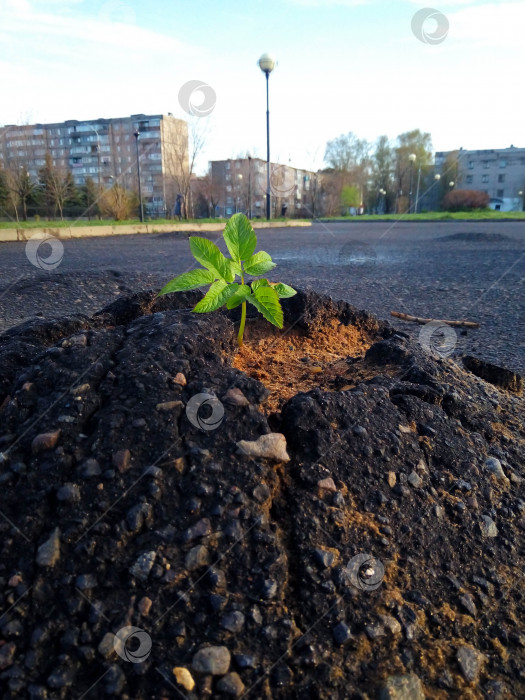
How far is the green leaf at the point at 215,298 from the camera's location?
158cm

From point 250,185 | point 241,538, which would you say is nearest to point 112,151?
point 250,185

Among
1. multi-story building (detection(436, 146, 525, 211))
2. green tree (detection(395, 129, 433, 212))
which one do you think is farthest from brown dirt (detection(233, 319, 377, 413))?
multi-story building (detection(436, 146, 525, 211))

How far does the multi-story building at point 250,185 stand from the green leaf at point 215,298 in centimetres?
4117

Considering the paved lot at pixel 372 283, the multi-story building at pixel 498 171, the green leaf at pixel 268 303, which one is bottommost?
the paved lot at pixel 372 283

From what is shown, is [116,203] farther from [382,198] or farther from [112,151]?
[382,198]

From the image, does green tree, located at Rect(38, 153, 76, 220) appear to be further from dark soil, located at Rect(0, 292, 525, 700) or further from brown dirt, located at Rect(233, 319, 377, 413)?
dark soil, located at Rect(0, 292, 525, 700)

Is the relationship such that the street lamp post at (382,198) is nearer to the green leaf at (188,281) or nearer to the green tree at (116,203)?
the green tree at (116,203)

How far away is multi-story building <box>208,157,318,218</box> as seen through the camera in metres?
47.6

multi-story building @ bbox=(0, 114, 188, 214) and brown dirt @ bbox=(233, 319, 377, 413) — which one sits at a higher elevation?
multi-story building @ bbox=(0, 114, 188, 214)

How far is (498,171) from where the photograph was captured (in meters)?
70.6

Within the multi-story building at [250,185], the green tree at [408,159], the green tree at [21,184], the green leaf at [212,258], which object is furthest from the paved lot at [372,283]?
the green tree at [408,159]

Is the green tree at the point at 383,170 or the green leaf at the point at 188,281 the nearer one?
the green leaf at the point at 188,281

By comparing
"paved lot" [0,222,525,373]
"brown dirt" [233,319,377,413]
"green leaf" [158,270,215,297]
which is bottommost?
"paved lot" [0,222,525,373]

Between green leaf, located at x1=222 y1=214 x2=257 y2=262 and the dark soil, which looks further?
green leaf, located at x1=222 y1=214 x2=257 y2=262
